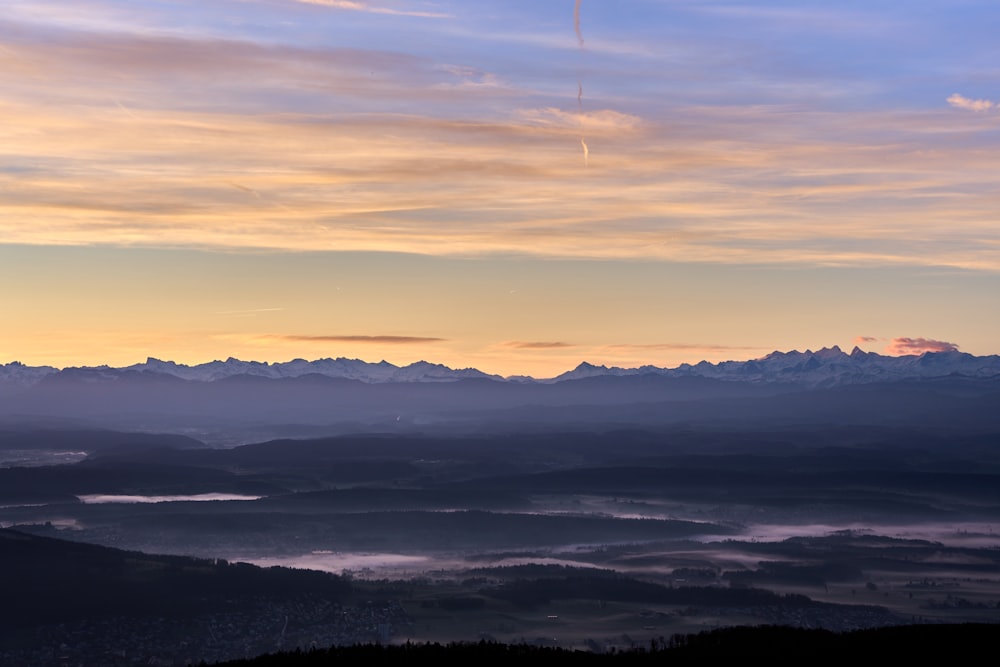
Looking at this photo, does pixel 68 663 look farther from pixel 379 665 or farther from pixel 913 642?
pixel 913 642

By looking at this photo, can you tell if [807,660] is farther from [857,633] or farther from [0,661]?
[0,661]

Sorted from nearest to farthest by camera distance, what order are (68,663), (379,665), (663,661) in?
(663,661) < (379,665) < (68,663)

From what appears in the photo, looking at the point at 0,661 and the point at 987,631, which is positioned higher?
the point at 987,631

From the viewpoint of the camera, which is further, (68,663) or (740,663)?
(68,663)

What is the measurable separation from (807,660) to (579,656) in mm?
21309

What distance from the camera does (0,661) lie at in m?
192

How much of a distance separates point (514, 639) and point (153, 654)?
48.7 meters

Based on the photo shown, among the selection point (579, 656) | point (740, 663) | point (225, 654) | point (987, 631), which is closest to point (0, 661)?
point (225, 654)

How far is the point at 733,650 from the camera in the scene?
140000 mm

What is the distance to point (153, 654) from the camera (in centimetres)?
19512

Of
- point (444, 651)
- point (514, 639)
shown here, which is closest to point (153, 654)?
point (514, 639)

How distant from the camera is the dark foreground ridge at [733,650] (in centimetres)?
13512

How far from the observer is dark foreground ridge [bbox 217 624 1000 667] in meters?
135

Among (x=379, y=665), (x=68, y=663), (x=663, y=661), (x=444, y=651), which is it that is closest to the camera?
(x=663, y=661)
